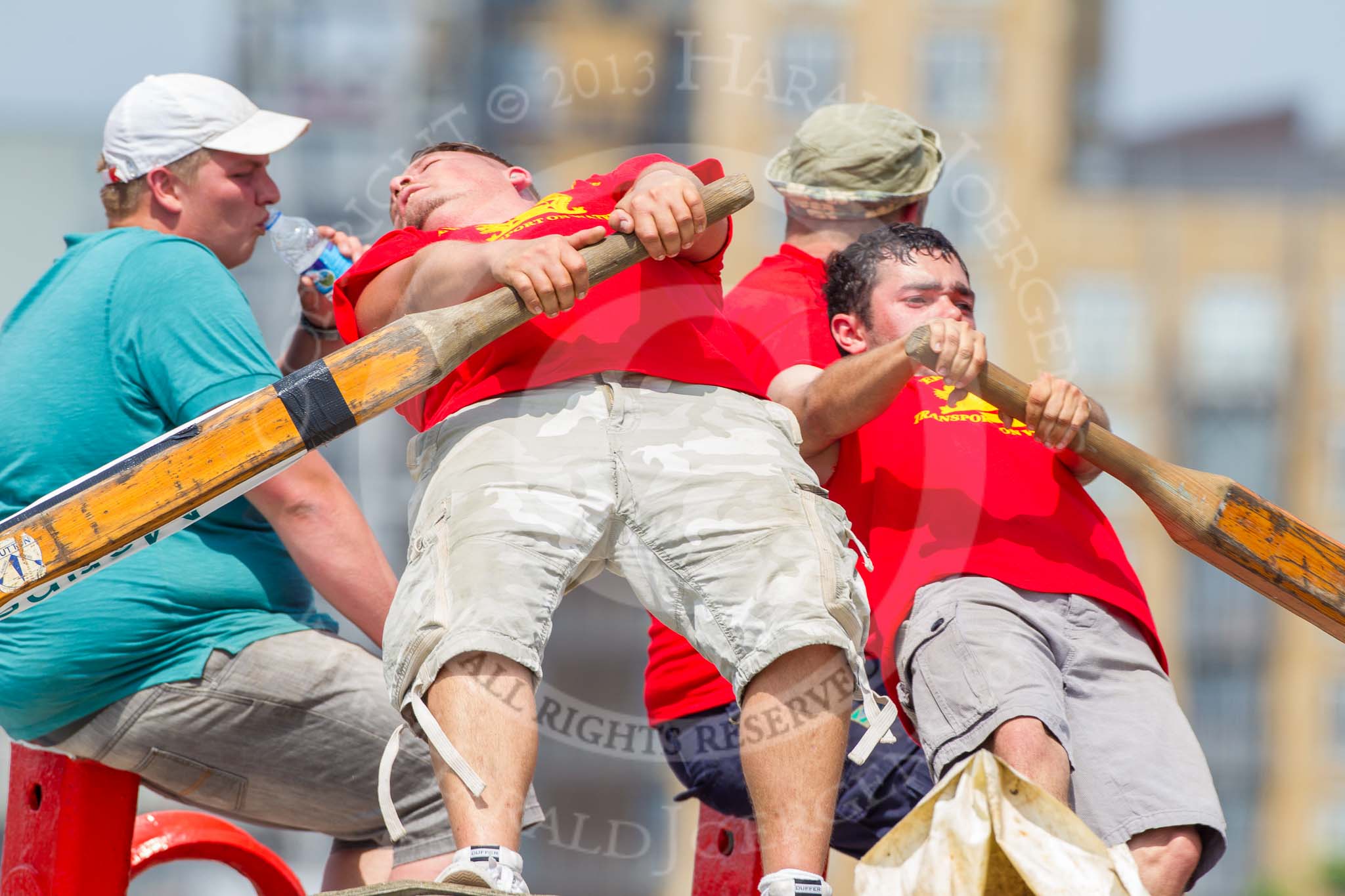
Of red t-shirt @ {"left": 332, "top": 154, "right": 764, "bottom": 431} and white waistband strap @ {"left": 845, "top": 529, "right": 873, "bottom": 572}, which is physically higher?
red t-shirt @ {"left": 332, "top": 154, "right": 764, "bottom": 431}

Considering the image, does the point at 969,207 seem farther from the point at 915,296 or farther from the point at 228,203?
the point at 228,203

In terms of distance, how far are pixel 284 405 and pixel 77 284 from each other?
0.84 metres

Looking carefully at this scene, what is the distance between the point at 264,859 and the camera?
12.8ft

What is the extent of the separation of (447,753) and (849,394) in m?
1.10

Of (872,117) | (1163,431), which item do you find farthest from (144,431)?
(1163,431)

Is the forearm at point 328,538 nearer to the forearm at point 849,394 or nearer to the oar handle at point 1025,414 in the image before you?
the forearm at point 849,394

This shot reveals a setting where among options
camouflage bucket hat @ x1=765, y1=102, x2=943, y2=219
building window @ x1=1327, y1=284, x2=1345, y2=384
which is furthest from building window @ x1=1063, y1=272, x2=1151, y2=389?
camouflage bucket hat @ x1=765, y1=102, x2=943, y2=219

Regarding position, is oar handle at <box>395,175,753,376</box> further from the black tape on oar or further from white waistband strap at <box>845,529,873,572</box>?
white waistband strap at <box>845,529,873,572</box>

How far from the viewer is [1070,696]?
3.15 meters

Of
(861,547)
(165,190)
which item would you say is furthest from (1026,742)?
(165,190)

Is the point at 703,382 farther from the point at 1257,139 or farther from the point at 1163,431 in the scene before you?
the point at 1257,139

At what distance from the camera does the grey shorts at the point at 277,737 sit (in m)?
3.23

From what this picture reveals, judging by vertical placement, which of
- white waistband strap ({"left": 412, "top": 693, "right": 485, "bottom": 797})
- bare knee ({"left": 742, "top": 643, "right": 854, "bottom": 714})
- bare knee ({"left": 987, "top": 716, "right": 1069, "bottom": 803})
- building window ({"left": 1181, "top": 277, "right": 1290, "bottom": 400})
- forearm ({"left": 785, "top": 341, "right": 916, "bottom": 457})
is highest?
forearm ({"left": 785, "top": 341, "right": 916, "bottom": 457})

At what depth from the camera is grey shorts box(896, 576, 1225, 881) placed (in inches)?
118
